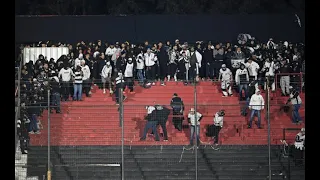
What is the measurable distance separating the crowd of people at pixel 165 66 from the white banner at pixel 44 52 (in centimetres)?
27

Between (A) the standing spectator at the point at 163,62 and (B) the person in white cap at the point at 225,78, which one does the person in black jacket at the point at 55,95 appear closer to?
(A) the standing spectator at the point at 163,62

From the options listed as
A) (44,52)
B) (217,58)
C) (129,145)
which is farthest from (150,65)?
(129,145)

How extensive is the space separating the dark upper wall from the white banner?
1.72 metres

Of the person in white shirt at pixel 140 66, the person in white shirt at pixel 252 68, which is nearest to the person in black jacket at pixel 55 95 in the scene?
the person in white shirt at pixel 140 66

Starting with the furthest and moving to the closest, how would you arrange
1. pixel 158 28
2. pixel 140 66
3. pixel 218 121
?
pixel 158 28 < pixel 140 66 < pixel 218 121

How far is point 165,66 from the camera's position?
22.7 meters

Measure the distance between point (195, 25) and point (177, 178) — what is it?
37.3ft

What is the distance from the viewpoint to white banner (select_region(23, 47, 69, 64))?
78.6 ft

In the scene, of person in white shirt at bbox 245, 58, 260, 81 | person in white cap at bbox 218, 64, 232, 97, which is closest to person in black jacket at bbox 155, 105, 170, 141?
person in white cap at bbox 218, 64, 232, 97

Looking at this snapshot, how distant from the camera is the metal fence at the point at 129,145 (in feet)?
52.4

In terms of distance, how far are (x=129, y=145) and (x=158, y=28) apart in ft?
32.2

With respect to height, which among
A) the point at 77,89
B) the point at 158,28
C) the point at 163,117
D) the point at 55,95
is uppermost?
the point at 158,28

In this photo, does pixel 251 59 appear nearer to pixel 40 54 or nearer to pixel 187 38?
pixel 187 38

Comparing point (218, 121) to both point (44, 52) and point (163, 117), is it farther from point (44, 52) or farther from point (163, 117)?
point (44, 52)
